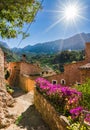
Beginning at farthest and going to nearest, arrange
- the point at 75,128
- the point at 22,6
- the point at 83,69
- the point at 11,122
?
the point at 83,69, the point at 11,122, the point at 22,6, the point at 75,128

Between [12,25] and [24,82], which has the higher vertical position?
[12,25]

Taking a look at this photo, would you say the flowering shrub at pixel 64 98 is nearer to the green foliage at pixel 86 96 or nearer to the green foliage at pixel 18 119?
the green foliage at pixel 86 96

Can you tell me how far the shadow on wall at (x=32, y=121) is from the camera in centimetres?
1504

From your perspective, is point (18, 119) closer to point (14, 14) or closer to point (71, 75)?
point (14, 14)

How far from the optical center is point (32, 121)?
53.7 feet

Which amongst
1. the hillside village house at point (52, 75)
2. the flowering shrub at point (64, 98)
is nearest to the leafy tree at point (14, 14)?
the flowering shrub at point (64, 98)

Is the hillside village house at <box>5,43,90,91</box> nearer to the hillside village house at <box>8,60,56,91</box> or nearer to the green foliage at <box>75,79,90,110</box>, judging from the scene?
the hillside village house at <box>8,60,56,91</box>

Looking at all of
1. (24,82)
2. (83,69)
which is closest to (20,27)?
(83,69)

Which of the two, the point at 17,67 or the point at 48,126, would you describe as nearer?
the point at 48,126

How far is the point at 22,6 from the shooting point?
41.4 feet

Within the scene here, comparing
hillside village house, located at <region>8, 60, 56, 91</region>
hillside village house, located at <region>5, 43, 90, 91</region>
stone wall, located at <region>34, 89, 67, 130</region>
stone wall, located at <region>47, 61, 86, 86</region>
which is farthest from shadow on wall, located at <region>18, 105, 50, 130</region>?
hillside village house, located at <region>8, 60, 56, 91</region>

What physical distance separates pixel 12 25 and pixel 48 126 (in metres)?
6.68

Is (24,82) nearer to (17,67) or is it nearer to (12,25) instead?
(17,67)

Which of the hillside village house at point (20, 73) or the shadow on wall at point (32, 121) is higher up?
the hillside village house at point (20, 73)
